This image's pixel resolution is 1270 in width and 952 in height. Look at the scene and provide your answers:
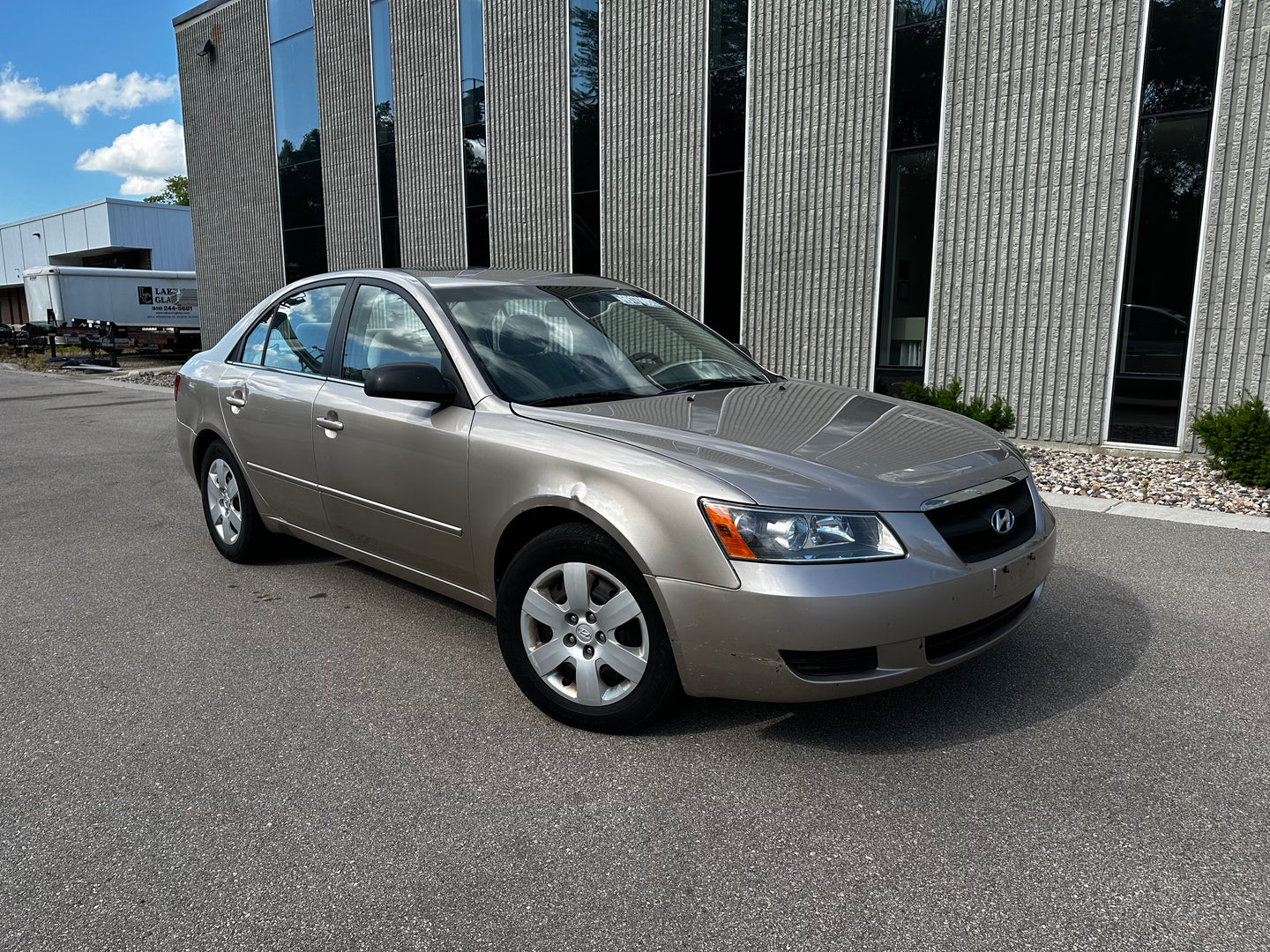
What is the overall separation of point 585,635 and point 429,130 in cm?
1470

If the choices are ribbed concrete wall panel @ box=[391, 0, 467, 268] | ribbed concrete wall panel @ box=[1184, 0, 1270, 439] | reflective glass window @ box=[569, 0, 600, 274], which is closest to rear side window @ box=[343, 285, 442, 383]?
ribbed concrete wall panel @ box=[1184, 0, 1270, 439]

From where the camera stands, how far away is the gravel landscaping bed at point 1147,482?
270 inches

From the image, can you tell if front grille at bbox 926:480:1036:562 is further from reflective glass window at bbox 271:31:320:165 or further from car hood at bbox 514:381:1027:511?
reflective glass window at bbox 271:31:320:165

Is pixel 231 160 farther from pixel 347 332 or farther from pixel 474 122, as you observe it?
pixel 347 332

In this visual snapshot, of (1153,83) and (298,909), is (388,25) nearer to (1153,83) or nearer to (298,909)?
(1153,83)

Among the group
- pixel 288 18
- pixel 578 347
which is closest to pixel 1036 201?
pixel 578 347

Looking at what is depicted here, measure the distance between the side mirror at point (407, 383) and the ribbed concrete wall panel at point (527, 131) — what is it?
10.5 metres

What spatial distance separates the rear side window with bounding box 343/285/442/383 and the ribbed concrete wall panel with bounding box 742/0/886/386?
Result: 7.57m

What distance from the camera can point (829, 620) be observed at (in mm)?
2689

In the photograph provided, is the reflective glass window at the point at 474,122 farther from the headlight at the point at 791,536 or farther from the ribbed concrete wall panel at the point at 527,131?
the headlight at the point at 791,536

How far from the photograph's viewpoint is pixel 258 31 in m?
19.2

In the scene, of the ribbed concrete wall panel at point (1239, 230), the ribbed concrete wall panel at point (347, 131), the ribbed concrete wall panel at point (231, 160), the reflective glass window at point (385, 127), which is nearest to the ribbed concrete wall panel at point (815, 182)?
the ribbed concrete wall panel at point (1239, 230)

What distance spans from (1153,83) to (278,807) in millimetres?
9667

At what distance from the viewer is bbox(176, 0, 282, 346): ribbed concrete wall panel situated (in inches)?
765
